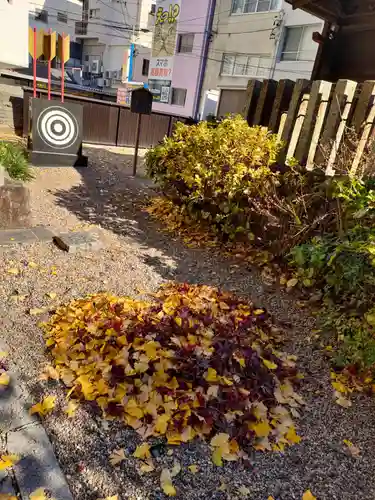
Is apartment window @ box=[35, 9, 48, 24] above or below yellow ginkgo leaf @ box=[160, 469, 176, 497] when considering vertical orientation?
above

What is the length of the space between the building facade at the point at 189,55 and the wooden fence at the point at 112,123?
12512 millimetres

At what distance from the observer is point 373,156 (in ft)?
12.8

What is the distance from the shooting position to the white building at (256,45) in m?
20.1

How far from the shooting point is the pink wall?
25.9 m

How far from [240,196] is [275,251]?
0.91m

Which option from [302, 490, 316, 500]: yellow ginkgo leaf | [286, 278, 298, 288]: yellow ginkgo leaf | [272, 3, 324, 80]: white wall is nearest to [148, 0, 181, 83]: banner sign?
[272, 3, 324, 80]: white wall

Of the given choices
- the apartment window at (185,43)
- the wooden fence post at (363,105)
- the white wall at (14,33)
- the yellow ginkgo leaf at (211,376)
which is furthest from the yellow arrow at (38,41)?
the apartment window at (185,43)

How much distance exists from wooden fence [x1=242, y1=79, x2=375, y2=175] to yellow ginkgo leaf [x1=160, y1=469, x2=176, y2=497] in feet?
11.1

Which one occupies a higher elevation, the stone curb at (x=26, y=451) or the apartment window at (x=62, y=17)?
the apartment window at (x=62, y=17)

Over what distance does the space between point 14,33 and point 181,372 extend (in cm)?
861

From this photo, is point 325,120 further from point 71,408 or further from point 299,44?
point 299,44

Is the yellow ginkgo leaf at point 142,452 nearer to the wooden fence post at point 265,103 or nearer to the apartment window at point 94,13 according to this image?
the wooden fence post at point 265,103

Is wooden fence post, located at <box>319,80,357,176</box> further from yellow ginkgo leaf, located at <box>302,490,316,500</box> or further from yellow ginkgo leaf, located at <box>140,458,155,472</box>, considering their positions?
yellow ginkgo leaf, located at <box>140,458,155,472</box>

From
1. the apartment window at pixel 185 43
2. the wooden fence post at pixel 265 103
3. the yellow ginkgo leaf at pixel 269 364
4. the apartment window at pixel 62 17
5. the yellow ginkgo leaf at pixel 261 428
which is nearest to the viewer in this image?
the yellow ginkgo leaf at pixel 261 428
